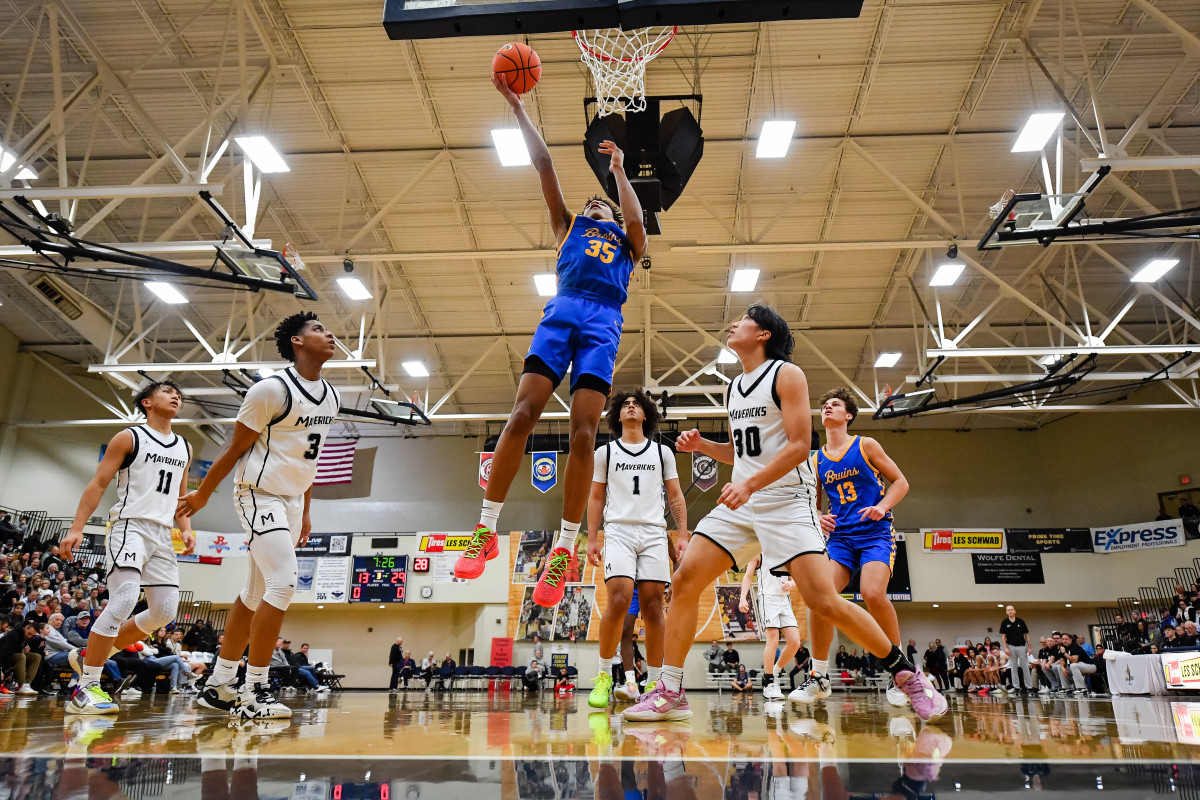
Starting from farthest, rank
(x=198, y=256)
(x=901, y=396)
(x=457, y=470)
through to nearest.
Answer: (x=457, y=470) → (x=901, y=396) → (x=198, y=256)

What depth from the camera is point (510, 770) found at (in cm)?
205

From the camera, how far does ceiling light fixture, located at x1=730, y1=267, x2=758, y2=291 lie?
45.7 ft

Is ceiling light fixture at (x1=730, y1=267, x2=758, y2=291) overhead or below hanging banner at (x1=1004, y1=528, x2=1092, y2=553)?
overhead

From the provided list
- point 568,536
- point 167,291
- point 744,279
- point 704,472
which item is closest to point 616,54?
point 568,536

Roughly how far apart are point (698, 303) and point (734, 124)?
599cm

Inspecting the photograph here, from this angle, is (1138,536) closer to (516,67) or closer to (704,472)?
(704,472)

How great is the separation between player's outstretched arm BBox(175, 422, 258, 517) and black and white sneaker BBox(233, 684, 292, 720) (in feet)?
2.95

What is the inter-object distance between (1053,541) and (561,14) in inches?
877

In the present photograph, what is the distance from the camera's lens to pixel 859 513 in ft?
15.8

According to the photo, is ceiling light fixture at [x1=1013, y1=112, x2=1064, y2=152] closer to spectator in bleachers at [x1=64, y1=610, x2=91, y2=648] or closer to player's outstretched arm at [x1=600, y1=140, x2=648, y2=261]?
player's outstretched arm at [x1=600, y1=140, x2=648, y2=261]

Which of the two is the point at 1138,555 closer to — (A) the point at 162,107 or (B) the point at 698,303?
(B) the point at 698,303

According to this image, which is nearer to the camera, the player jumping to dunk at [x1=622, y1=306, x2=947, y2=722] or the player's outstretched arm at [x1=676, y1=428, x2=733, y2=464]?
the player jumping to dunk at [x1=622, y1=306, x2=947, y2=722]

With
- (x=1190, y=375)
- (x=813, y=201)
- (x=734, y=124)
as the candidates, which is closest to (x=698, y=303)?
(x=813, y=201)

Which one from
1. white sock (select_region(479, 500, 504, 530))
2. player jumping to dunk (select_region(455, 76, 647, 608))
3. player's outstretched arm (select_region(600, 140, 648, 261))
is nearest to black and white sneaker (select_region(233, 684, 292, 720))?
player jumping to dunk (select_region(455, 76, 647, 608))
